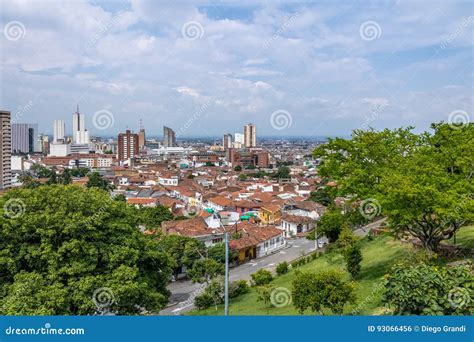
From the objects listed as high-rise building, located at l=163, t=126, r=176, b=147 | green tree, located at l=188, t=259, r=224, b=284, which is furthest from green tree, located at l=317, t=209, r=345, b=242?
high-rise building, located at l=163, t=126, r=176, b=147

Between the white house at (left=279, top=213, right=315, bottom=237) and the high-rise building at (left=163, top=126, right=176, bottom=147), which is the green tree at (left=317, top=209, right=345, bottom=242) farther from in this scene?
the high-rise building at (left=163, top=126, right=176, bottom=147)

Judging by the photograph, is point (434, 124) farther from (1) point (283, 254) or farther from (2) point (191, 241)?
(1) point (283, 254)

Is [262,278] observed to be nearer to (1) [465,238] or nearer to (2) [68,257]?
(1) [465,238]

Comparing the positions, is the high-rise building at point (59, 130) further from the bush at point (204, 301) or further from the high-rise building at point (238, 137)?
the bush at point (204, 301)

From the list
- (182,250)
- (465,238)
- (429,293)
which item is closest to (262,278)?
(182,250)

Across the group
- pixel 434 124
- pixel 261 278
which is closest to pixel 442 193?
pixel 434 124

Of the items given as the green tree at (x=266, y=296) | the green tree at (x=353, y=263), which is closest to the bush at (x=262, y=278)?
the green tree at (x=266, y=296)
